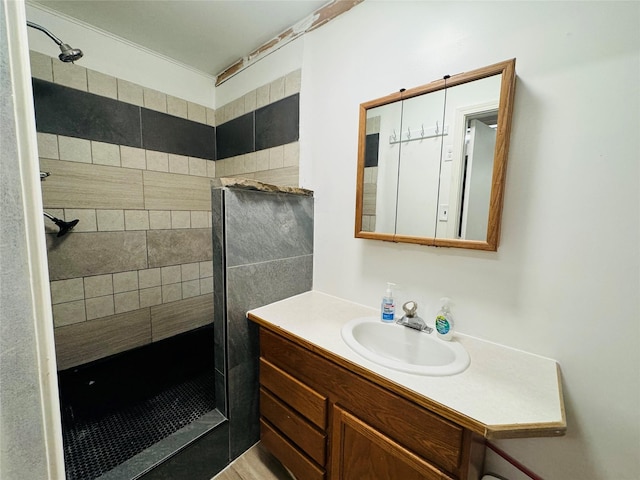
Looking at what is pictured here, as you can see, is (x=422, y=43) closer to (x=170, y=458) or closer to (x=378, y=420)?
(x=378, y=420)

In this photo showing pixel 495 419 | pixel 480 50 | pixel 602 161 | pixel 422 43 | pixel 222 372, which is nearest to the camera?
pixel 495 419

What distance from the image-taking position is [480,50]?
3.18 ft

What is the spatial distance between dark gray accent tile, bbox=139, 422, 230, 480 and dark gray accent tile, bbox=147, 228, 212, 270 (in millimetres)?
1273

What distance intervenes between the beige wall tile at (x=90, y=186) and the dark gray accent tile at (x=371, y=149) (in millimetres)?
1613

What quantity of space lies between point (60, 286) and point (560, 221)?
99.5 inches

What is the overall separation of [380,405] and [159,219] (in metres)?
1.92

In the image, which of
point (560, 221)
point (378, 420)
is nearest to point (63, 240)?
point (378, 420)

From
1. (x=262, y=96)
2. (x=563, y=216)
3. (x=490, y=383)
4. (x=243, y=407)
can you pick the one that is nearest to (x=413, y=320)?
(x=490, y=383)

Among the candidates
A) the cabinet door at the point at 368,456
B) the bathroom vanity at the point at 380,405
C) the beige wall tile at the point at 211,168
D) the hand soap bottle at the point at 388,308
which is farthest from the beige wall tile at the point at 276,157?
the cabinet door at the point at 368,456

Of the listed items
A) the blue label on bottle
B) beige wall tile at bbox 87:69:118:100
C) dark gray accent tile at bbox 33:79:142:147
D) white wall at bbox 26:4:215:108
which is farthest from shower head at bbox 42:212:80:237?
the blue label on bottle

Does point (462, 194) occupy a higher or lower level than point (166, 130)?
lower

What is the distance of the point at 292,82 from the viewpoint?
5.23ft

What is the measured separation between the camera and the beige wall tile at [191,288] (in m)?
2.09

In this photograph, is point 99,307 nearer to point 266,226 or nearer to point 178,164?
point 178,164
